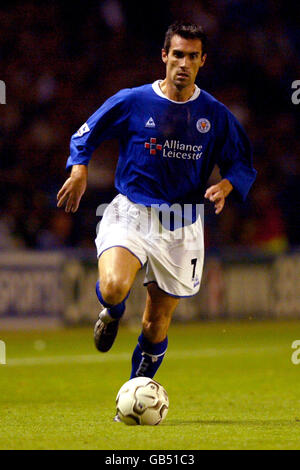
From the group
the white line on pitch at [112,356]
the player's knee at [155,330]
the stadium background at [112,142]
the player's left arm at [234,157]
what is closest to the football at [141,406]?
the player's knee at [155,330]

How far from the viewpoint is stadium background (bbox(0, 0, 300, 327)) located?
13.3 m

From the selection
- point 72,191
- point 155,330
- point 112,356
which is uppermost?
point 112,356

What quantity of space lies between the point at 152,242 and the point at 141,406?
1036mm

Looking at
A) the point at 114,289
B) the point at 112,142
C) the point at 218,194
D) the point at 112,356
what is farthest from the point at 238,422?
the point at 112,142

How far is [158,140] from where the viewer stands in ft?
19.6

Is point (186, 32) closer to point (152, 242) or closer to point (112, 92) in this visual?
point (152, 242)

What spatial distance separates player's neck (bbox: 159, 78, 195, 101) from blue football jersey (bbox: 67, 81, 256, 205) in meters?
0.03

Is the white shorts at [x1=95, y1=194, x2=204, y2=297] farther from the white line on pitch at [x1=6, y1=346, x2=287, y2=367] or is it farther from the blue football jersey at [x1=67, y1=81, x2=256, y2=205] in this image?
the white line on pitch at [x1=6, y1=346, x2=287, y2=367]

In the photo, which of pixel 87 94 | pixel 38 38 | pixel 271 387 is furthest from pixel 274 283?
pixel 271 387

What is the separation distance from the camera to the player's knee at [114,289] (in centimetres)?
545

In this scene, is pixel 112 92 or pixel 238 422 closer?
pixel 238 422

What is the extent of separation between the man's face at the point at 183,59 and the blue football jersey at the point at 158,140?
0.19m

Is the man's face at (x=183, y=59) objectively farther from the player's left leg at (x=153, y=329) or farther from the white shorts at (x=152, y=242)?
the player's left leg at (x=153, y=329)

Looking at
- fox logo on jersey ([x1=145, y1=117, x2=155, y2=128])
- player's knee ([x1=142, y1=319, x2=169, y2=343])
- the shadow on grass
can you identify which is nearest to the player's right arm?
fox logo on jersey ([x1=145, y1=117, x2=155, y2=128])
